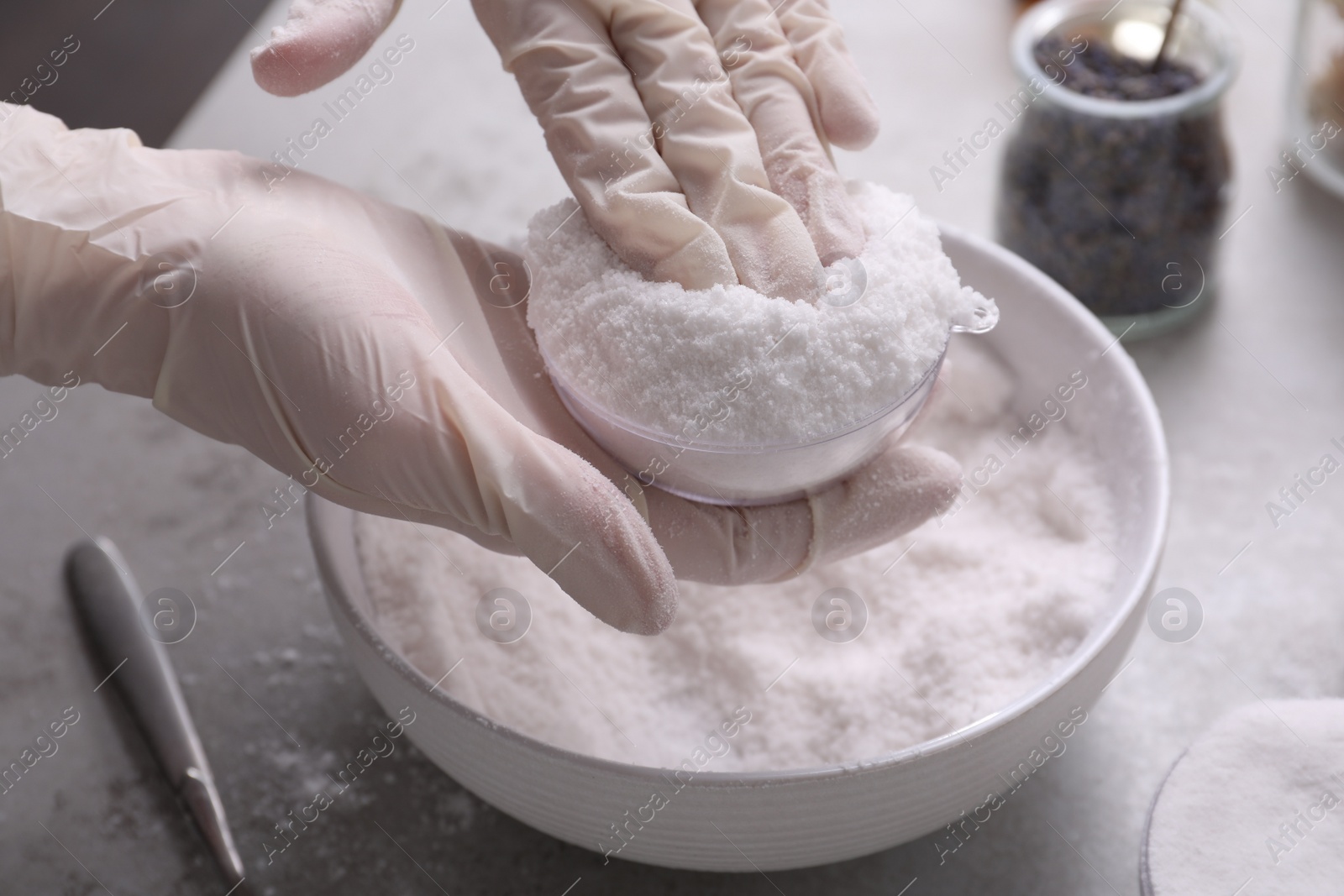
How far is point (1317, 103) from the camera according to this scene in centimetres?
119

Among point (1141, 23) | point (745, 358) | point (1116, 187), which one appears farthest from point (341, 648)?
point (1141, 23)

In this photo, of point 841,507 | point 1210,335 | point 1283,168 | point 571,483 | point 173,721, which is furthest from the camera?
point 1283,168

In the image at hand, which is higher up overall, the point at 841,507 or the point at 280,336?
the point at 280,336

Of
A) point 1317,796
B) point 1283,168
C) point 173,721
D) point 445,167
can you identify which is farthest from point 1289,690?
point 445,167

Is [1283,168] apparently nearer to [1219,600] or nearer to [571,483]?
[1219,600]

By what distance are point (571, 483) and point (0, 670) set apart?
22.5 inches

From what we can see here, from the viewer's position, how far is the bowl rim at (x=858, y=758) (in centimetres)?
60

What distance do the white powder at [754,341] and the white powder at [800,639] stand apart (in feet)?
0.50

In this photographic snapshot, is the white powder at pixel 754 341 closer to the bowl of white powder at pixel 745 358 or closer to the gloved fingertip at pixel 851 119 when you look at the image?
the bowl of white powder at pixel 745 358

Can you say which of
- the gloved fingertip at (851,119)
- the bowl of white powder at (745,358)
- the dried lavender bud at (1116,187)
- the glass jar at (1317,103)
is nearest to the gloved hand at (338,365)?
the bowl of white powder at (745,358)

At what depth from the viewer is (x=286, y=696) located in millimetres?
863

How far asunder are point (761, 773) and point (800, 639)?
21 cm

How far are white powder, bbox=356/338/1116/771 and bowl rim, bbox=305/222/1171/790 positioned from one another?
51 millimetres

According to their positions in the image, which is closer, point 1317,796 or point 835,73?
point 1317,796
